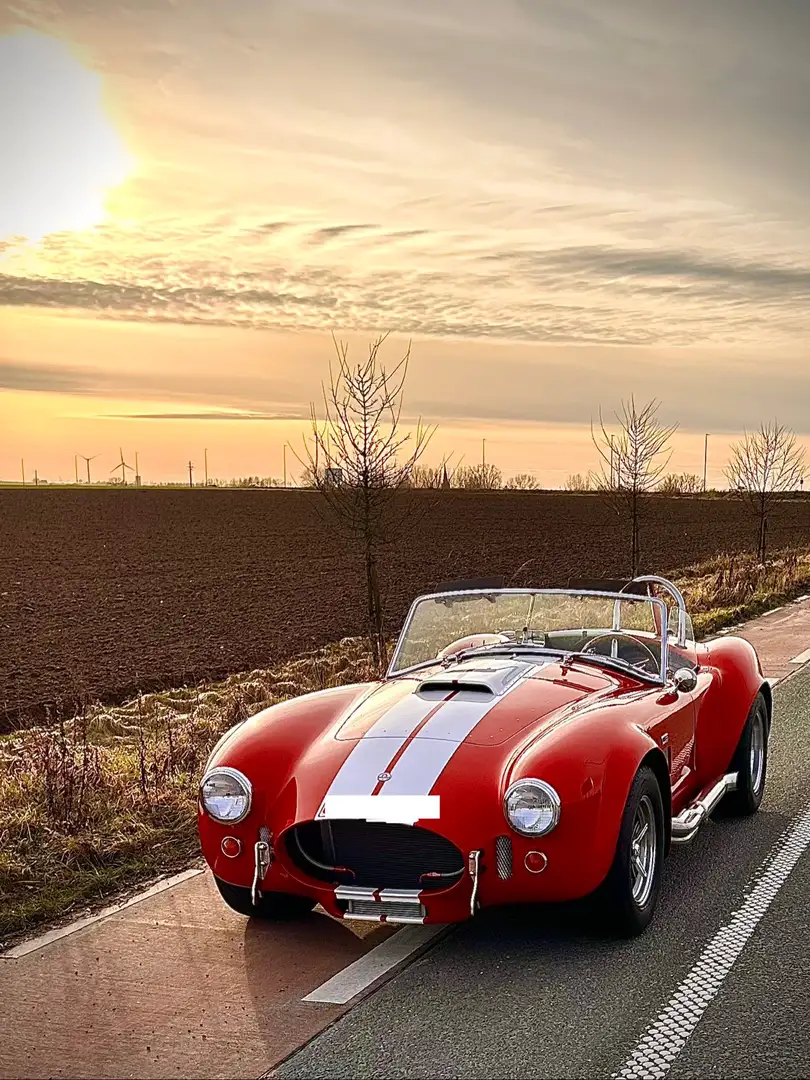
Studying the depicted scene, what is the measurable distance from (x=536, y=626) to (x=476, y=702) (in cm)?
117

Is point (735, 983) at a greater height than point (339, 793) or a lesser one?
lesser

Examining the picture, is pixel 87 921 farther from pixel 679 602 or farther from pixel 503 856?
pixel 679 602

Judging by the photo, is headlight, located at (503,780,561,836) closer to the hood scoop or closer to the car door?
the hood scoop

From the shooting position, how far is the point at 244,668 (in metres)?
16.9

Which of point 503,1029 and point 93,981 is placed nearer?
point 503,1029

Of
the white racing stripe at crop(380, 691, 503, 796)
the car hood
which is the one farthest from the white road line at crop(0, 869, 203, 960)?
the white racing stripe at crop(380, 691, 503, 796)

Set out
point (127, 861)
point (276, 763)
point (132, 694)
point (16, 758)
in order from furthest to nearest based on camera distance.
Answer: point (132, 694) → point (16, 758) → point (127, 861) → point (276, 763)

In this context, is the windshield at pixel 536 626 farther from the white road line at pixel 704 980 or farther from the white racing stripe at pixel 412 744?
the white road line at pixel 704 980

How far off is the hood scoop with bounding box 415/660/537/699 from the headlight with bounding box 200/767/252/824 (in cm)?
100

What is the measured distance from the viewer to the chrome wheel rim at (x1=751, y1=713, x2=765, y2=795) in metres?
6.98

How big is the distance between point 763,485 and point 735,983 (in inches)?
1009

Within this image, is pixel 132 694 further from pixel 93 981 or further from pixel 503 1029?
pixel 503 1029

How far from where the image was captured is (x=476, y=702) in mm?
5234

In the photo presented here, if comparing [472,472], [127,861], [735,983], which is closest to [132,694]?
[127,861]
